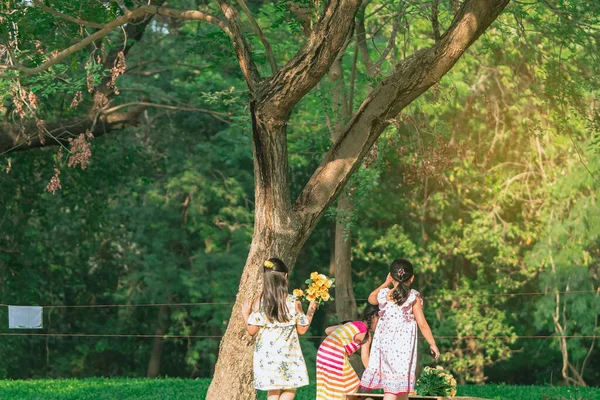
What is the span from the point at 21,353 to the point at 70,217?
4012 mm

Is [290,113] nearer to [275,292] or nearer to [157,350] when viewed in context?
[275,292]

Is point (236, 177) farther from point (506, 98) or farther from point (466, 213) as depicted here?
point (506, 98)

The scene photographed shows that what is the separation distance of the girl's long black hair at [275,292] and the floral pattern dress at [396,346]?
854 mm

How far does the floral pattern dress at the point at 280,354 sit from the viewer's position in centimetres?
856

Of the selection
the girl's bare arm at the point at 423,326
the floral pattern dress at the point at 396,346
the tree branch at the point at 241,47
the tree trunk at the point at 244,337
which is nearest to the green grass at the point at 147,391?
the tree trunk at the point at 244,337

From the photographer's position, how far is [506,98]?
24.5 metres

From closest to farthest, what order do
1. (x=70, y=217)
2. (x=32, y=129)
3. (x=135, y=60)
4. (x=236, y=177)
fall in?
(x=32, y=129)
(x=135, y=60)
(x=70, y=217)
(x=236, y=177)

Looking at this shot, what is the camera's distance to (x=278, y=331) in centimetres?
862

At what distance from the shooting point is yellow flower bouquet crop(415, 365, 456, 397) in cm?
1067

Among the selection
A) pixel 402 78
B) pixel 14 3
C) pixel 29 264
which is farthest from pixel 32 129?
pixel 402 78

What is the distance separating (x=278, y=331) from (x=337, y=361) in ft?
4.27

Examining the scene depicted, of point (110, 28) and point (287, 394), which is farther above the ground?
point (110, 28)

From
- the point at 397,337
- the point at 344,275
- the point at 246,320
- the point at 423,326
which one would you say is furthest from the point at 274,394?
the point at 344,275

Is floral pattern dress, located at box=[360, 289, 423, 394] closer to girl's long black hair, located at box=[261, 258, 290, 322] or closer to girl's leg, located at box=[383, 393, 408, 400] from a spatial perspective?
girl's leg, located at box=[383, 393, 408, 400]
